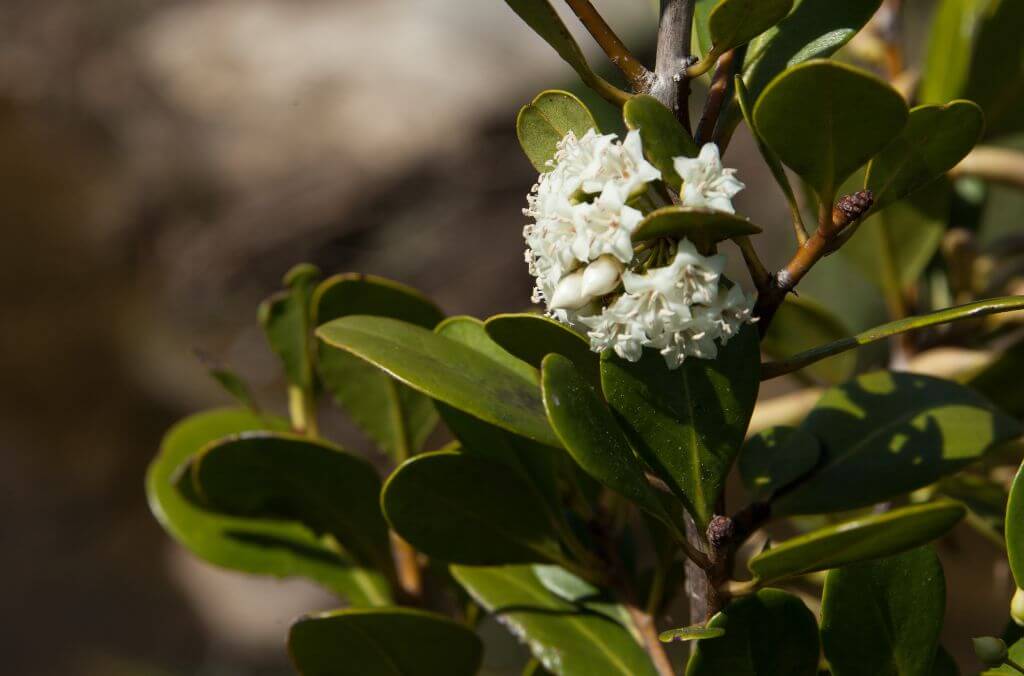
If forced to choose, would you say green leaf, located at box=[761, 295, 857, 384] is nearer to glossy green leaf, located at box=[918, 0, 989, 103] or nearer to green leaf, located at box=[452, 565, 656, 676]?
glossy green leaf, located at box=[918, 0, 989, 103]

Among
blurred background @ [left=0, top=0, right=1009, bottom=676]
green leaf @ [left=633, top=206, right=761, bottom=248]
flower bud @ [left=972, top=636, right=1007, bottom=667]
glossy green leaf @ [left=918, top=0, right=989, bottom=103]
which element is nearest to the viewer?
green leaf @ [left=633, top=206, right=761, bottom=248]

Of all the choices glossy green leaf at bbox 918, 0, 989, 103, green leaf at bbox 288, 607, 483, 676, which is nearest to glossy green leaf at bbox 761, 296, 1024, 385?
green leaf at bbox 288, 607, 483, 676

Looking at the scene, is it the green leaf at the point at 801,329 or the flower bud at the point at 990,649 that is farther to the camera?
the green leaf at the point at 801,329

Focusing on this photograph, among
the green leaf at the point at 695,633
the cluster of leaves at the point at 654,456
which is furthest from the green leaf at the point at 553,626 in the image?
the green leaf at the point at 695,633

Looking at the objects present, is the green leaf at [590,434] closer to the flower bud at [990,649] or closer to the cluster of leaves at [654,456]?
the cluster of leaves at [654,456]

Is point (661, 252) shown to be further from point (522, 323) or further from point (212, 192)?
point (212, 192)

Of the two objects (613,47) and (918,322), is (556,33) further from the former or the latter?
(918,322)

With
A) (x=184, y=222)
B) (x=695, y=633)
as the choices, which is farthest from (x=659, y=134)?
(x=184, y=222)
